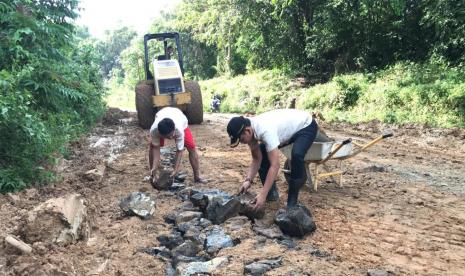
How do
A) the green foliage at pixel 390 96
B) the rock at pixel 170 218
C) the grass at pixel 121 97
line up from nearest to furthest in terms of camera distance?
Answer: 1. the rock at pixel 170 218
2. the green foliage at pixel 390 96
3. the grass at pixel 121 97

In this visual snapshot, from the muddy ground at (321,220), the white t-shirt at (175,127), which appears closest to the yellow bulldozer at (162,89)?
the muddy ground at (321,220)

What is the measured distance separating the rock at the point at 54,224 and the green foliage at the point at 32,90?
140 cm

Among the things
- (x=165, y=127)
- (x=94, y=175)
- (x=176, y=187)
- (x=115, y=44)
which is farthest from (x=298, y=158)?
(x=115, y=44)

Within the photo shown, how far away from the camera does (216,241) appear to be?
171 inches

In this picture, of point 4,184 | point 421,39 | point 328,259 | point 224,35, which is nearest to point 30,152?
point 4,184

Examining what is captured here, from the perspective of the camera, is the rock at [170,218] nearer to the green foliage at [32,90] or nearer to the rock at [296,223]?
the rock at [296,223]

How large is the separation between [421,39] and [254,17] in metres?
7.74

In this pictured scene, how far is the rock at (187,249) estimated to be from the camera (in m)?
4.22

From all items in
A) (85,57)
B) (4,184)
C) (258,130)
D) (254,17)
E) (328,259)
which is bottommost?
(328,259)

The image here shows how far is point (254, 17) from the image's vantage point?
804 inches

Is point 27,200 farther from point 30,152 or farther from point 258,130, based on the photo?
point 258,130

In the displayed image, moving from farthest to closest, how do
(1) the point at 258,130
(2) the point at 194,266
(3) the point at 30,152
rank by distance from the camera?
(3) the point at 30,152 < (1) the point at 258,130 < (2) the point at 194,266

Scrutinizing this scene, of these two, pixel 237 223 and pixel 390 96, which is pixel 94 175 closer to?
pixel 237 223

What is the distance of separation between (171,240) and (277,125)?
1642 mm
